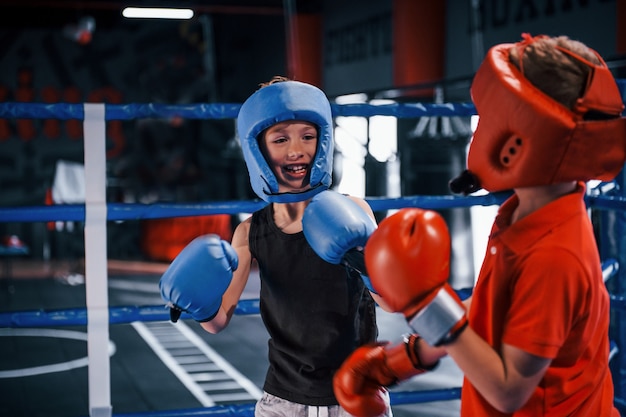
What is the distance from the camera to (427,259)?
103 centimetres

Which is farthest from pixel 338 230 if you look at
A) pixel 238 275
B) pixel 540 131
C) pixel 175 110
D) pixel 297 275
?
pixel 175 110

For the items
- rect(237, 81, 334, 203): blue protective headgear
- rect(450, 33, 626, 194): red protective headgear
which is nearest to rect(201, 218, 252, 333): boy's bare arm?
rect(237, 81, 334, 203): blue protective headgear

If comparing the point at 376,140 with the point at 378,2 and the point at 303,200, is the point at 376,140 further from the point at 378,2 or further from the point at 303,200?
the point at 303,200

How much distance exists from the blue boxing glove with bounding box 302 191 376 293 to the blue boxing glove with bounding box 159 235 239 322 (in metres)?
0.16

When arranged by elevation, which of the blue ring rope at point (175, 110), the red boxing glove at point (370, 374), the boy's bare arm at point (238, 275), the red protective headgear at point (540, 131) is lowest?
the red boxing glove at point (370, 374)

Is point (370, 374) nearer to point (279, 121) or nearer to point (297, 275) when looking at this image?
point (297, 275)

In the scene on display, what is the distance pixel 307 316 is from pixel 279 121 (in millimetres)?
394

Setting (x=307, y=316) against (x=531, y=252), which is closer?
(x=531, y=252)

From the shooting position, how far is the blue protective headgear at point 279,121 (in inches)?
60.0

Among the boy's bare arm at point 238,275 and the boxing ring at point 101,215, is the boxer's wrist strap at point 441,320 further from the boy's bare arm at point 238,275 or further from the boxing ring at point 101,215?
the boxing ring at point 101,215

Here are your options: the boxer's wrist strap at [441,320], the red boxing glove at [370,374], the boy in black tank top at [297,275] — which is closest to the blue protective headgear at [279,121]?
the boy in black tank top at [297,275]

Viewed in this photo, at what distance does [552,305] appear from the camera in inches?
39.0

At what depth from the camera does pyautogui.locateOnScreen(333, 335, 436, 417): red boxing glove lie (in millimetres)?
1189

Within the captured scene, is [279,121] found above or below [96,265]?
above
